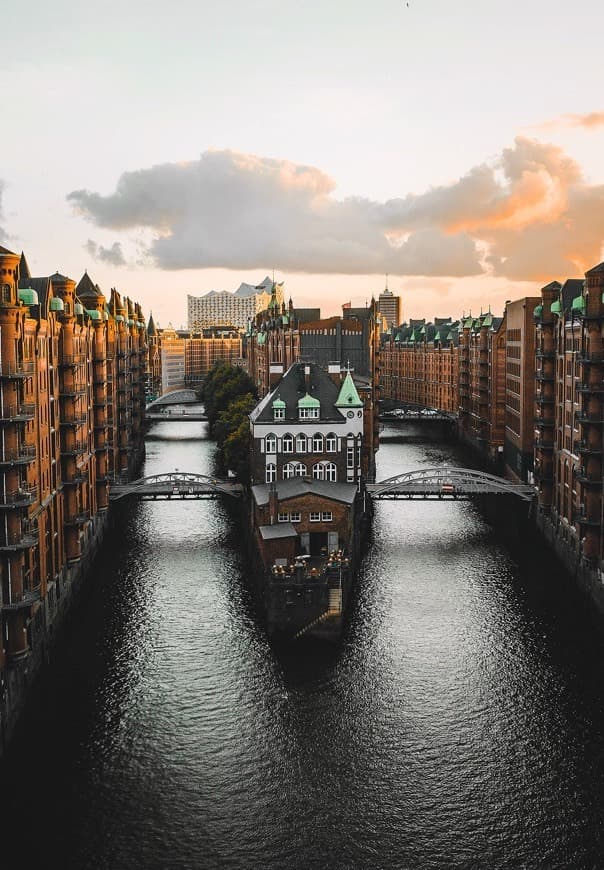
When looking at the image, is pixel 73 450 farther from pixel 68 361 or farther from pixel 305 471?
pixel 305 471

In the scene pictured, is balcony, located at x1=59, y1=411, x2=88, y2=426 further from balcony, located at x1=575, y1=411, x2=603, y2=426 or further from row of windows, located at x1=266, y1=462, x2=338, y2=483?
balcony, located at x1=575, y1=411, x2=603, y2=426

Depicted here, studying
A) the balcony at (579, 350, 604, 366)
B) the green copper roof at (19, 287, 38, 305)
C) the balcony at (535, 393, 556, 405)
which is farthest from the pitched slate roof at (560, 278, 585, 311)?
the green copper roof at (19, 287, 38, 305)

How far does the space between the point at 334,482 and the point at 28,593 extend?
3719cm

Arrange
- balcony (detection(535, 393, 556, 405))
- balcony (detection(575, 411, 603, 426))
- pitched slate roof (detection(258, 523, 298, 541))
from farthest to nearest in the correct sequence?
balcony (detection(535, 393, 556, 405)), pitched slate roof (detection(258, 523, 298, 541)), balcony (detection(575, 411, 603, 426))

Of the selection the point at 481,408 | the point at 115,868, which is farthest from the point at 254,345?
the point at 115,868

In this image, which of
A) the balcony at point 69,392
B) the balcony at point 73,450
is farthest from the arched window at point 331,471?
the balcony at point 69,392

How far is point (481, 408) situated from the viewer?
463ft

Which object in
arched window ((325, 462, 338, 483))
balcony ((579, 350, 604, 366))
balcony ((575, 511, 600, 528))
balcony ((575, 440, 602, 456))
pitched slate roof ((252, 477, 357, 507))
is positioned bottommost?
balcony ((575, 511, 600, 528))

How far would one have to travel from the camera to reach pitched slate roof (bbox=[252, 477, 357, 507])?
70938 mm

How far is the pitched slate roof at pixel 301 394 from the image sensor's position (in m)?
79.8

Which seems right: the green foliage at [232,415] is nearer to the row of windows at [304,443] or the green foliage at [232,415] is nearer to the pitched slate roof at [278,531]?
the row of windows at [304,443]

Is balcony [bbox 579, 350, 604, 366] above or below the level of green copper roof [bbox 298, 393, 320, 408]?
above

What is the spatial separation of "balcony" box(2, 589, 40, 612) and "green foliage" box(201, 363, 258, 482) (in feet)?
167

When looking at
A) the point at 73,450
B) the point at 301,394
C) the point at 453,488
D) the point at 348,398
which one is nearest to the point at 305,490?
the point at 348,398
